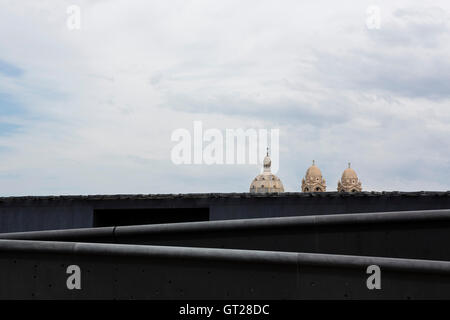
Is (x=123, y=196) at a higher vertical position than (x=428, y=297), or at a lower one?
higher

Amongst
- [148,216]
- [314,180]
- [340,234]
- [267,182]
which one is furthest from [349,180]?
[340,234]

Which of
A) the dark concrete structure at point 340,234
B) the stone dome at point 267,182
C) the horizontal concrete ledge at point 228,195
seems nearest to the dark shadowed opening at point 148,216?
the horizontal concrete ledge at point 228,195

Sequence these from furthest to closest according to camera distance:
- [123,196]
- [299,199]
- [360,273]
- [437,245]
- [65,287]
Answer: [123,196]
[299,199]
[437,245]
[65,287]
[360,273]

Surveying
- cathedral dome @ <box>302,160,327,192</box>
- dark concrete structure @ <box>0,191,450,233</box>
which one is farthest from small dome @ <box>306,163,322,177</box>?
dark concrete structure @ <box>0,191,450,233</box>

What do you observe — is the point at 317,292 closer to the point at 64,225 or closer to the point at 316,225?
the point at 316,225

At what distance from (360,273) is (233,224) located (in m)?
3.48

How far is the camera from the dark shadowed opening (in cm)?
2227

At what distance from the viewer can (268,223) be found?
12484 mm

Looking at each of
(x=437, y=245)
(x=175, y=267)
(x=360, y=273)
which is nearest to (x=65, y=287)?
(x=175, y=267)

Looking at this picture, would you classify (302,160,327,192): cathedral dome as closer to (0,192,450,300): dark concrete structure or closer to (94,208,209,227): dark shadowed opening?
(94,208,209,227): dark shadowed opening

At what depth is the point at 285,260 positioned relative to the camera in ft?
33.6

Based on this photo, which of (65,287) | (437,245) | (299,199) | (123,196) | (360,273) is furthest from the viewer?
(123,196)

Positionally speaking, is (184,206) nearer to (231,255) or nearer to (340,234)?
(340,234)

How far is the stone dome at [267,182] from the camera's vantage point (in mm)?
137375
